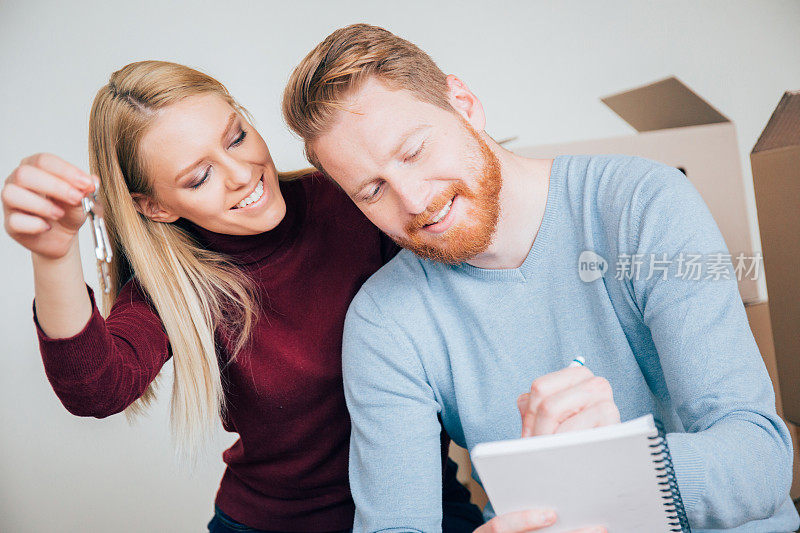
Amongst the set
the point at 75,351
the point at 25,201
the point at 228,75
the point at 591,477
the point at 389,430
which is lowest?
the point at 389,430

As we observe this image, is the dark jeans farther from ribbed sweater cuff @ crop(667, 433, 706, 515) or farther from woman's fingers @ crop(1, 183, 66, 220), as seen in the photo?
woman's fingers @ crop(1, 183, 66, 220)

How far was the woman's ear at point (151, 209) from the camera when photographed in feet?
3.75

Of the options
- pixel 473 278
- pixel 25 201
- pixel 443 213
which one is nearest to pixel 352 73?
pixel 443 213

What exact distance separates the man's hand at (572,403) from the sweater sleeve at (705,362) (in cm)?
9

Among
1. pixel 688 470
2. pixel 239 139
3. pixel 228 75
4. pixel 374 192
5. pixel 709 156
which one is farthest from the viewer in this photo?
pixel 228 75

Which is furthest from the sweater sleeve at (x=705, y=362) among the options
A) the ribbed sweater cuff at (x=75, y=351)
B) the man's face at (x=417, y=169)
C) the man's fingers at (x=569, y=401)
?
the ribbed sweater cuff at (x=75, y=351)

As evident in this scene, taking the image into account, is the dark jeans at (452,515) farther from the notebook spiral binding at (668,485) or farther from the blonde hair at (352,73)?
the blonde hair at (352,73)

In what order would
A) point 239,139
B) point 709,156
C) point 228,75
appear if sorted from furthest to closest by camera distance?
point 228,75, point 709,156, point 239,139

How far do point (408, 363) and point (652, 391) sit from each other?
359 millimetres

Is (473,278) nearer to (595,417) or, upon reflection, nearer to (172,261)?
(595,417)

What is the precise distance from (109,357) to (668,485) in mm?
720

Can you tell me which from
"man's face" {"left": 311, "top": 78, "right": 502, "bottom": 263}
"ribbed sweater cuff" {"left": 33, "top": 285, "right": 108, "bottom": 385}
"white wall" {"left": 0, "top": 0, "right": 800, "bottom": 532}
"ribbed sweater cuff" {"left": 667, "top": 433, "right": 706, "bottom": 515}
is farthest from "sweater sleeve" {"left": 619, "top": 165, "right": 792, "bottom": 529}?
"white wall" {"left": 0, "top": 0, "right": 800, "bottom": 532}

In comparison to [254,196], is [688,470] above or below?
below

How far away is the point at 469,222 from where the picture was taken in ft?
3.15
